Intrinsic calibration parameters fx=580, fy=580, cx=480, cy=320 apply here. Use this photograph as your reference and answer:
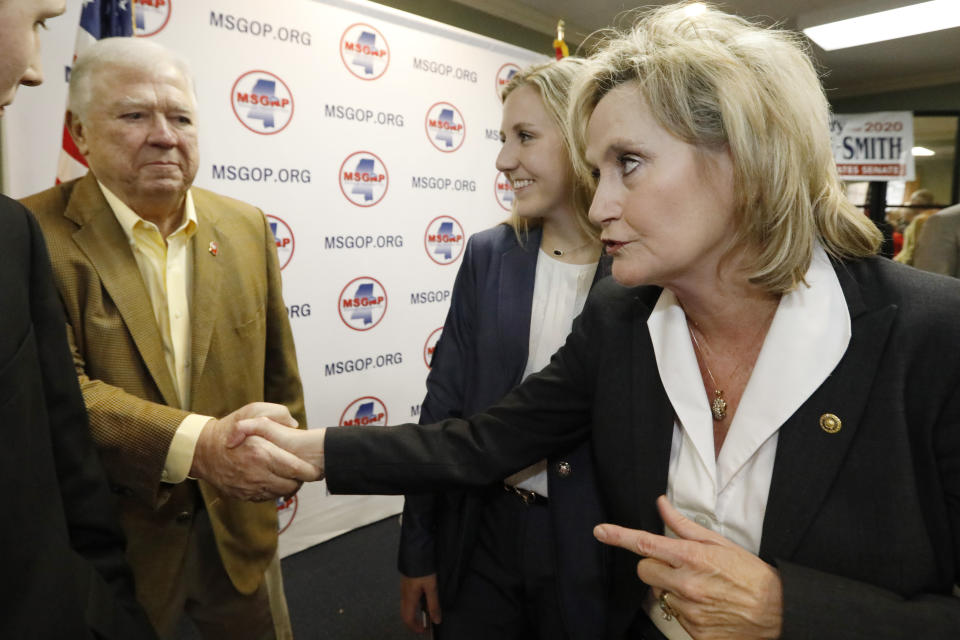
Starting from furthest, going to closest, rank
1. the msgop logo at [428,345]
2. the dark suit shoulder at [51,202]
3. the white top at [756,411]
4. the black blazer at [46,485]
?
the msgop logo at [428,345]
the dark suit shoulder at [51,202]
the white top at [756,411]
the black blazer at [46,485]

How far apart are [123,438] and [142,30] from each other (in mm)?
1823

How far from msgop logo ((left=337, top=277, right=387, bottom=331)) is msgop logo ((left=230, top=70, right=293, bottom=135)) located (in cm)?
88

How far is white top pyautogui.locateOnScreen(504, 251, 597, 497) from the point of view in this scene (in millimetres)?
1608

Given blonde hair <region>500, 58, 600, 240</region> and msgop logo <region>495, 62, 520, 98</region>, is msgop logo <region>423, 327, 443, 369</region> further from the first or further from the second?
blonde hair <region>500, 58, 600, 240</region>

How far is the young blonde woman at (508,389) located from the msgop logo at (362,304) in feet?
4.87

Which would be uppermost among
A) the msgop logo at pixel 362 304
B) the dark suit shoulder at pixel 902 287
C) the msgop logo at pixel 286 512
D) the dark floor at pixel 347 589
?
→ the dark suit shoulder at pixel 902 287

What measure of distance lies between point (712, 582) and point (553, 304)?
2.92 ft

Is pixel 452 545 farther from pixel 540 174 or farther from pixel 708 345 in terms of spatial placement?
pixel 540 174

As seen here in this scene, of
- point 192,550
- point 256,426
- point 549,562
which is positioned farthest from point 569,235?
point 192,550

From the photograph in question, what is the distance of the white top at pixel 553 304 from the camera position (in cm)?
161

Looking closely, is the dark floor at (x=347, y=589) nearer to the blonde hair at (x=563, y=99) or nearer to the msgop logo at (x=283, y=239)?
the msgop logo at (x=283, y=239)

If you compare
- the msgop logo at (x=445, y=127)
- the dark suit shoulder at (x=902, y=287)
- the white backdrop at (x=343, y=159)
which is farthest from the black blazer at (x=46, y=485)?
the msgop logo at (x=445, y=127)

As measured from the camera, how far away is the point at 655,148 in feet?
3.45

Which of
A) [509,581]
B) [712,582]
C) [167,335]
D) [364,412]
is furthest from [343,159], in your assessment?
[712,582]
